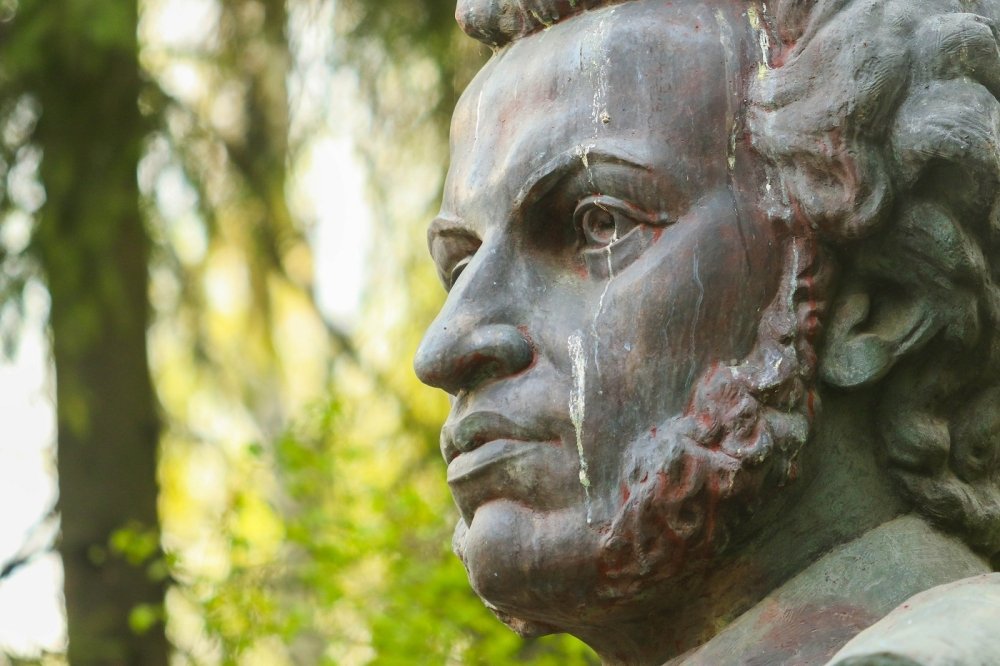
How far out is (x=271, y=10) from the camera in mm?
8438

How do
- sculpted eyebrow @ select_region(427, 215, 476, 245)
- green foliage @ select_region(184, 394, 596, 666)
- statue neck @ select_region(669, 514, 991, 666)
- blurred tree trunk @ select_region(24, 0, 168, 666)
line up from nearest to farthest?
statue neck @ select_region(669, 514, 991, 666)
sculpted eyebrow @ select_region(427, 215, 476, 245)
green foliage @ select_region(184, 394, 596, 666)
blurred tree trunk @ select_region(24, 0, 168, 666)

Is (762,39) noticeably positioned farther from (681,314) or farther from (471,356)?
(471,356)

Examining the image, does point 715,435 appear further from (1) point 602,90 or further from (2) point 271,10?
(2) point 271,10

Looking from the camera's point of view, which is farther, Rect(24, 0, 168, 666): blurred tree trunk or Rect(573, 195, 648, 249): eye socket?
Rect(24, 0, 168, 666): blurred tree trunk

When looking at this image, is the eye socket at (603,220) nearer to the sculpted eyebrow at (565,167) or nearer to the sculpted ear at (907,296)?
the sculpted eyebrow at (565,167)

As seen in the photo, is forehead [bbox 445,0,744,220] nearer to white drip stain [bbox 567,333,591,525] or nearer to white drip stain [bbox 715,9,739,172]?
white drip stain [bbox 715,9,739,172]

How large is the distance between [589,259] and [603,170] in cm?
17

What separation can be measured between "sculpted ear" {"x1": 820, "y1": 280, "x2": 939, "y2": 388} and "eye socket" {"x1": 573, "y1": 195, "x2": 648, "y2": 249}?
419mm

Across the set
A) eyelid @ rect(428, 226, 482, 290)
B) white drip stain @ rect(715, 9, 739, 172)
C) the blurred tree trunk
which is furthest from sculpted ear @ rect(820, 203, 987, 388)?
the blurred tree trunk

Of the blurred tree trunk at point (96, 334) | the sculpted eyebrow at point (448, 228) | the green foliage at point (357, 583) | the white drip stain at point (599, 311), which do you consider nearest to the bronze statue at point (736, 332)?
the white drip stain at point (599, 311)

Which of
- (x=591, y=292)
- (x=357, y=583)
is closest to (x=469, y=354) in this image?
(x=591, y=292)

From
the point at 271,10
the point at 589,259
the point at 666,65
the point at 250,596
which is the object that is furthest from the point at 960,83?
the point at 271,10

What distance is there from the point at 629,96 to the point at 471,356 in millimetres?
573

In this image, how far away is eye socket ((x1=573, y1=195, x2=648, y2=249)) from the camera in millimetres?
3131
